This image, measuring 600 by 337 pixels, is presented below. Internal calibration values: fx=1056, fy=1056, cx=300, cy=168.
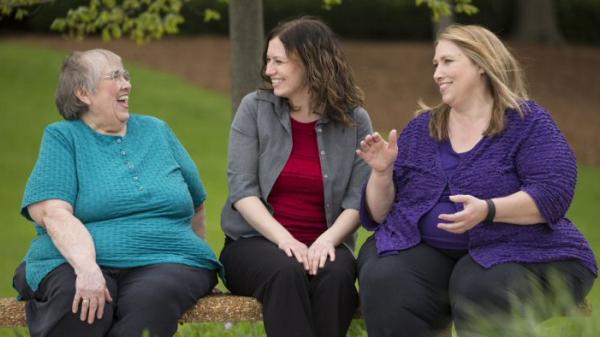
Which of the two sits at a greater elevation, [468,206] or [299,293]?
[468,206]

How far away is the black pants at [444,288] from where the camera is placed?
423cm

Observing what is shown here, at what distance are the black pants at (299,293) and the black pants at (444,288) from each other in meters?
0.13

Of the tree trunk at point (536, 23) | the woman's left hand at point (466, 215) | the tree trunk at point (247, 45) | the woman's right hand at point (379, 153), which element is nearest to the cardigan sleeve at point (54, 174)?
the woman's right hand at point (379, 153)

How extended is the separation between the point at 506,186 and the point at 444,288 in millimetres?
509

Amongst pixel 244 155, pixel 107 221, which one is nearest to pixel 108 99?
pixel 107 221

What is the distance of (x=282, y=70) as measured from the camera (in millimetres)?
4871

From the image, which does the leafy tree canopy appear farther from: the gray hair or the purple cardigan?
the purple cardigan

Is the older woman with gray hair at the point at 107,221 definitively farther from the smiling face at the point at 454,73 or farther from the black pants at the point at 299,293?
the smiling face at the point at 454,73

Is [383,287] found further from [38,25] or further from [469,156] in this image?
[38,25]

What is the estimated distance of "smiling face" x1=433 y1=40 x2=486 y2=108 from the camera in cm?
→ 461

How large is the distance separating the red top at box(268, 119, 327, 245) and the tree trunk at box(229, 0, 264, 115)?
4.64 feet

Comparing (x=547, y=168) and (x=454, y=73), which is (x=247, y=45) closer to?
(x=454, y=73)

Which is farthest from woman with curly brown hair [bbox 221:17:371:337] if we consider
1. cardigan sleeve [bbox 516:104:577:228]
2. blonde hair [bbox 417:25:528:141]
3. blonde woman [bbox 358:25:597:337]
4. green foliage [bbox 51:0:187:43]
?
green foliage [bbox 51:0:187:43]

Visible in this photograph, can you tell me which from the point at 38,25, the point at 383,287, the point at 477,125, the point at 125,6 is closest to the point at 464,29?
the point at 477,125
